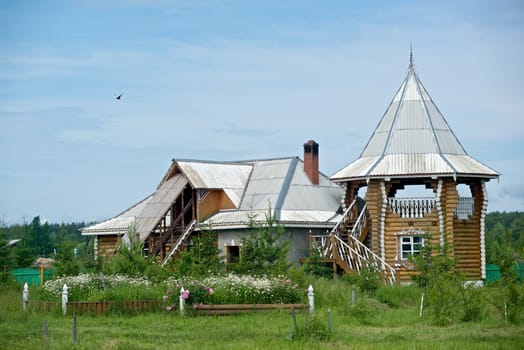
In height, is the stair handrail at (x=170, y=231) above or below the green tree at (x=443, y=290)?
above

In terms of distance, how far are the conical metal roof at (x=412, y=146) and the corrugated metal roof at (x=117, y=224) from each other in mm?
10578

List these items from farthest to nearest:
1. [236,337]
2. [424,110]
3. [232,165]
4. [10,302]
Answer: [232,165] < [424,110] < [10,302] < [236,337]

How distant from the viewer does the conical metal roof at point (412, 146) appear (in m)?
39.9

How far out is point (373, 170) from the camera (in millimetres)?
40469

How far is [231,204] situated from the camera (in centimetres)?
4447

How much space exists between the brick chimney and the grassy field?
1502 centimetres

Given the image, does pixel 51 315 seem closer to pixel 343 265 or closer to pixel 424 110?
pixel 343 265

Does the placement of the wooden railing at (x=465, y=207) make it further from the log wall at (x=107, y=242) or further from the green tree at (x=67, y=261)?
the log wall at (x=107, y=242)

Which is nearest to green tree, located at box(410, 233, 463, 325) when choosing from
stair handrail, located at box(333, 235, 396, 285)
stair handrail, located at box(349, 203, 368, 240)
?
stair handrail, located at box(333, 235, 396, 285)

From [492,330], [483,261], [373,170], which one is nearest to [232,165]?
[373,170]

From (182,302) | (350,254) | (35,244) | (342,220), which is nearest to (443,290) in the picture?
(182,302)

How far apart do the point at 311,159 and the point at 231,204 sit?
4071 millimetres

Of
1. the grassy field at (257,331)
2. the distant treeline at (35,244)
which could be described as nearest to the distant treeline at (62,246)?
the distant treeline at (35,244)

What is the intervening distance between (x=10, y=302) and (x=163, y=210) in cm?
1313
